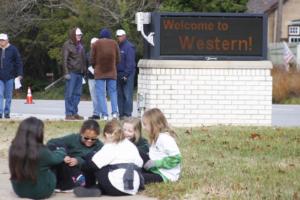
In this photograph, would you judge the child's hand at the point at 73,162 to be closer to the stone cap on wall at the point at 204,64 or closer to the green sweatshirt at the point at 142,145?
the green sweatshirt at the point at 142,145

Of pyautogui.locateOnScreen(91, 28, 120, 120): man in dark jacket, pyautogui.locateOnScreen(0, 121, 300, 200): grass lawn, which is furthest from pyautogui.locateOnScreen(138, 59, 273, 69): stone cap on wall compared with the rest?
pyautogui.locateOnScreen(0, 121, 300, 200): grass lawn

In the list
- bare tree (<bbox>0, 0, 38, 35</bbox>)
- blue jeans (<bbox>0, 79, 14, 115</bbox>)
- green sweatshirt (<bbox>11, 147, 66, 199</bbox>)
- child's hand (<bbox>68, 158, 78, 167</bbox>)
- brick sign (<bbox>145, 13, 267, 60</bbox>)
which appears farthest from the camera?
bare tree (<bbox>0, 0, 38, 35</bbox>)

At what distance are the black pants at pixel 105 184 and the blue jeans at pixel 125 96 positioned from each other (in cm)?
772

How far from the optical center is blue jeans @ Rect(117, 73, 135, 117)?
17641mm

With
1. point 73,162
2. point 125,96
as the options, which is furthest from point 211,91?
point 73,162

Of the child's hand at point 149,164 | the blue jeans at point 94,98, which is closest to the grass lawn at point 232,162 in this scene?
the child's hand at point 149,164

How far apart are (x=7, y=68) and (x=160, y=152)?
8.69m

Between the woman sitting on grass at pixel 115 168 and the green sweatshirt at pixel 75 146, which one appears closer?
the woman sitting on grass at pixel 115 168

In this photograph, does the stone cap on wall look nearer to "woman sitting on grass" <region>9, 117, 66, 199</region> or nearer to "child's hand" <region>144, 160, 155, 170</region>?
"child's hand" <region>144, 160, 155, 170</region>

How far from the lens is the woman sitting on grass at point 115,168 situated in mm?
9828

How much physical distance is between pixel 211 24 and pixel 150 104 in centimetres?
201

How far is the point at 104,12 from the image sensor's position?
1837 inches

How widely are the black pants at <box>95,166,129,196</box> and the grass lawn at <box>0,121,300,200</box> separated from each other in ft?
1.21

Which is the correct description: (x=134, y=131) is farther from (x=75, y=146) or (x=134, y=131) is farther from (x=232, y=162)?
(x=232, y=162)
